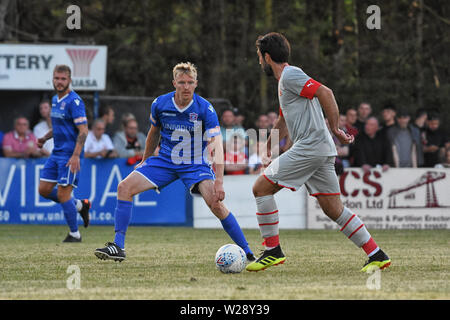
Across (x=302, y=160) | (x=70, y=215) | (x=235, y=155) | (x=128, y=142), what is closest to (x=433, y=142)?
(x=235, y=155)

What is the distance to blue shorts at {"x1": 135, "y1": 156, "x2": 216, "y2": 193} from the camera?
9.08 m

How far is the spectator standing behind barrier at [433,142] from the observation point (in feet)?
55.6

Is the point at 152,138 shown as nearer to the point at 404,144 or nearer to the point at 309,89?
the point at 309,89

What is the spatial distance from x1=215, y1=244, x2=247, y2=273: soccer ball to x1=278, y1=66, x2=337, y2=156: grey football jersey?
1.11 m

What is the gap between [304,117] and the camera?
8.21 m

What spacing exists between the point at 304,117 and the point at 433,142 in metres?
9.32

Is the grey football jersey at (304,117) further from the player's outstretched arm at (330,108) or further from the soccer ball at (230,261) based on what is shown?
the soccer ball at (230,261)

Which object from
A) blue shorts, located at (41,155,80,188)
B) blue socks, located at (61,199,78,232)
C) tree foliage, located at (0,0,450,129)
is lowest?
blue socks, located at (61,199,78,232)

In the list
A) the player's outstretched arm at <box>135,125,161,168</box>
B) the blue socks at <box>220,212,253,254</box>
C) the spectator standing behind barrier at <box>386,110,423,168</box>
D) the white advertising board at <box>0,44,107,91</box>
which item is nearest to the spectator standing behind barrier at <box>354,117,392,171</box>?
the spectator standing behind barrier at <box>386,110,423,168</box>

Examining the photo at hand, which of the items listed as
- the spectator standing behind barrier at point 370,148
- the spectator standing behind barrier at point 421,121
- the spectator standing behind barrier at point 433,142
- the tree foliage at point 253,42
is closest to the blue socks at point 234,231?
the spectator standing behind barrier at point 370,148

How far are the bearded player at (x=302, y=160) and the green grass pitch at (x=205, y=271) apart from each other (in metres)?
0.34

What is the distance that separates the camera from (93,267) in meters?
8.76

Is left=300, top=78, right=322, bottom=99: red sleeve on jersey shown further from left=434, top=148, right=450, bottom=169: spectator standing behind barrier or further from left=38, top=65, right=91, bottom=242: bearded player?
left=434, top=148, right=450, bottom=169: spectator standing behind barrier

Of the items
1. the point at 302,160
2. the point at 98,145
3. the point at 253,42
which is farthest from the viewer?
the point at 253,42
